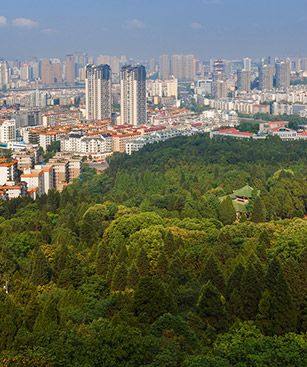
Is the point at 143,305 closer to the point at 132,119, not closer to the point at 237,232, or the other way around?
the point at 237,232

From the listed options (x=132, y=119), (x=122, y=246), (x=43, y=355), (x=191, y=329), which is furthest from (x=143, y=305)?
(x=132, y=119)

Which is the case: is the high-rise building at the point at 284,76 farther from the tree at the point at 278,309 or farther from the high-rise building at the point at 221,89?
the tree at the point at 278,309

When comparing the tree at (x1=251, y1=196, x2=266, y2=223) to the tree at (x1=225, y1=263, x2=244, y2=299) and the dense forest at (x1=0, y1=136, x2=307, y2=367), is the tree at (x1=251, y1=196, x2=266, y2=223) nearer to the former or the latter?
the dense forest at (x1=0, y1=136, x2=307, y2=367)

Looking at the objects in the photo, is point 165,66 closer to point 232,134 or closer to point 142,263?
point 232,134

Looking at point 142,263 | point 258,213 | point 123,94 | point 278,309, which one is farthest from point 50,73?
point 278,309

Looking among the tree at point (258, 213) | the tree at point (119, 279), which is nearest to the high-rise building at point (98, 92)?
the tree at point (258, 213)

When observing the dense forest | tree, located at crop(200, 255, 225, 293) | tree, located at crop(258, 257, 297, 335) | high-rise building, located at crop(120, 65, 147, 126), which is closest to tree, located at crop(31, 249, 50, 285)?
the dense forest
